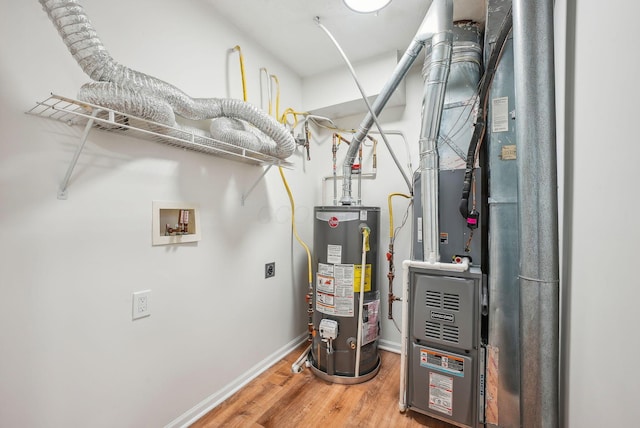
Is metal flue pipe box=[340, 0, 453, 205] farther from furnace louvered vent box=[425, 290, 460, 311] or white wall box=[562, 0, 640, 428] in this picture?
furnace louvered vent box=[425, 290, 460, 311]

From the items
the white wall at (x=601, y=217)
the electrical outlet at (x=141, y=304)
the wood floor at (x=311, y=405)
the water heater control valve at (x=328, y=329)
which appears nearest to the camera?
the white wall at (x=601, y=217)

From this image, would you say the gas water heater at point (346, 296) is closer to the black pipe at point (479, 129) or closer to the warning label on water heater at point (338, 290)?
the warning label on water heater at point (338, 290)

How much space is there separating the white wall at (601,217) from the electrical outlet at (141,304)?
5.65 ft

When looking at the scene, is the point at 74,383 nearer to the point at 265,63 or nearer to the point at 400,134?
the point at 265,63

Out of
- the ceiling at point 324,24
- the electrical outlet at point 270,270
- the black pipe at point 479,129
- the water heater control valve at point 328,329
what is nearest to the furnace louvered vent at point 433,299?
the black pipe at point 479,129

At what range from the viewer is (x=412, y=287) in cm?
156

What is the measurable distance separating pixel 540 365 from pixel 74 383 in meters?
1.84

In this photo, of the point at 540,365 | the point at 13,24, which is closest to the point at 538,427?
the point at 540,365

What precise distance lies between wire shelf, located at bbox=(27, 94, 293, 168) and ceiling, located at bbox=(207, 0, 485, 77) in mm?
963

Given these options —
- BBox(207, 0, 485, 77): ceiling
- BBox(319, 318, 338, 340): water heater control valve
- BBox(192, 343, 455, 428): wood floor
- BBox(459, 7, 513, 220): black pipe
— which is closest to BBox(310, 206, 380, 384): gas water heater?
BBox(319, 318, 338, 340): water heater control valve

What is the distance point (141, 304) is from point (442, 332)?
1.63m

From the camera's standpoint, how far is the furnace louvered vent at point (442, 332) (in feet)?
4.69

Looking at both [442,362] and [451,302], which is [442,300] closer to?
[451,302]

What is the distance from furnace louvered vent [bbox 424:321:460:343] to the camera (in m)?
1.43
